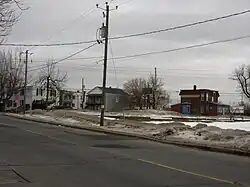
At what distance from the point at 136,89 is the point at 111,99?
10.5m

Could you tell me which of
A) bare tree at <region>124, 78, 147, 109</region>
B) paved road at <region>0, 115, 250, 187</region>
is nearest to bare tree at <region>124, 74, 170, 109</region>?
bare tree at <region>124, 78, 147, 109</region>

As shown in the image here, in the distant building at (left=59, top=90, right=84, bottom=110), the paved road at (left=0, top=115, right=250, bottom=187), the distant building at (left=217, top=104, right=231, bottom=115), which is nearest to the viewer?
the paved road at (left=0, top=115, right=250, bottom=187)

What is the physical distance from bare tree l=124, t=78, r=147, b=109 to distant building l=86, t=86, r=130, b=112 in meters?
1.76

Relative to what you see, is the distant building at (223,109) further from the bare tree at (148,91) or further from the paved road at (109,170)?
the paved road at (109,170)

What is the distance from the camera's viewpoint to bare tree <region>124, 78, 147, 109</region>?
378 ft

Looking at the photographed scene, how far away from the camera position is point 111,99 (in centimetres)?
12400

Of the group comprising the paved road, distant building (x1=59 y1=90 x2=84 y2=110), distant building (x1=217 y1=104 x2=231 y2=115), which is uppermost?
distant building (x1=59 y1=90 x2=84 y2=110)

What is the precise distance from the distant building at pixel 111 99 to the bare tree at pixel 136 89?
1.76 m

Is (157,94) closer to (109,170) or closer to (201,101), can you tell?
(201,101)

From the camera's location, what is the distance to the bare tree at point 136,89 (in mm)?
115125

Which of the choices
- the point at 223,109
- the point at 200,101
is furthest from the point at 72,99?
the point at 223,109

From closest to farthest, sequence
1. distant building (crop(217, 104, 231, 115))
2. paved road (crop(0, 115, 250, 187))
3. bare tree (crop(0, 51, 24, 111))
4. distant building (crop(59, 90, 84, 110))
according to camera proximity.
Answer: paved road (crop(0, 115, 250, 187)), bare tree (crop(0, 51, 24, 111)), distant building (crop(217, 104, 231, 115)), distant building (crop(59, 90, 84, 110))

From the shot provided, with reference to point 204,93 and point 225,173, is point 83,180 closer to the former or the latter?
point 225,173

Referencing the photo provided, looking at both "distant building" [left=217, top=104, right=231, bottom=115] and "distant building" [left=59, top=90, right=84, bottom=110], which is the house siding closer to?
"distant building" [left=217, top=104, right=231, bottom=115]
